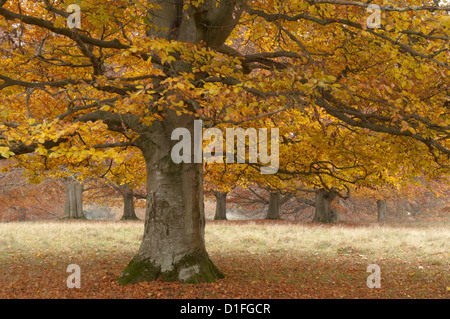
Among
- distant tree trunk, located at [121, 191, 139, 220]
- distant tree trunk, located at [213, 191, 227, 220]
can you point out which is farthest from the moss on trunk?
distant tree trunk, located at [213, 191, 227, 220]

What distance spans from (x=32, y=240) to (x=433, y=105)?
1251 cm

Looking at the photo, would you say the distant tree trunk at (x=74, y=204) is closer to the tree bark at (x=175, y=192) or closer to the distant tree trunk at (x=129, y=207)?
the distant tree trunk at (x=129, y=207)

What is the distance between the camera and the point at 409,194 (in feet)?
87.6

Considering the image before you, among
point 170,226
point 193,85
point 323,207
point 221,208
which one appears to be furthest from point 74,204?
point 193,85

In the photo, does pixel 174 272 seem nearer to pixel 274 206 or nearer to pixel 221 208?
pixel 274 206

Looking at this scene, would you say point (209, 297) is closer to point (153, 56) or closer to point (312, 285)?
point (312, 285)

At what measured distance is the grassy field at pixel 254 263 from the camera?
6746mm

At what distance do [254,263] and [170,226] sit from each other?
136 inches

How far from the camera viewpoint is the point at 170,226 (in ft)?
23.2

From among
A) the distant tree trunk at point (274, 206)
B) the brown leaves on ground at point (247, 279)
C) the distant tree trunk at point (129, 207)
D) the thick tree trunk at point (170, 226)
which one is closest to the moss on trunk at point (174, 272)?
the thick tree trunk at point (170, 226)

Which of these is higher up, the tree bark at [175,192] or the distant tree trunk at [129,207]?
the tree bark at [175,192]

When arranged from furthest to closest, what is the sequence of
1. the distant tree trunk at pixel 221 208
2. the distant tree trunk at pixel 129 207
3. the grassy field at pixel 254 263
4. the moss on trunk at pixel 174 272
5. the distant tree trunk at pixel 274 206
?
the distant tree trunk at pixel 221 208
the distant tree trunk at pixel 274 206
the distant tree trunk at pixel 129 207
the moss on trunk at pixel 174 272
the grassy field at pixel 254 263

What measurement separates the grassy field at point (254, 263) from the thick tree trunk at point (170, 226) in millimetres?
303
